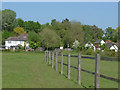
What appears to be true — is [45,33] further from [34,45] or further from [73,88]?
[73,88]

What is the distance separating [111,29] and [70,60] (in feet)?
597

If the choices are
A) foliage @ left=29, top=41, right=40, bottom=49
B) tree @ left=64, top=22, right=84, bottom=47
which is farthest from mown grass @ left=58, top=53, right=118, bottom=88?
tree @ left=64, top=22, right=84, bottom=47

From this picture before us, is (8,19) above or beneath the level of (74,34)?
above

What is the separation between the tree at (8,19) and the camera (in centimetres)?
15238

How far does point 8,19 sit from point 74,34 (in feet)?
143

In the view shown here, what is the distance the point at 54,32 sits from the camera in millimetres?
119125

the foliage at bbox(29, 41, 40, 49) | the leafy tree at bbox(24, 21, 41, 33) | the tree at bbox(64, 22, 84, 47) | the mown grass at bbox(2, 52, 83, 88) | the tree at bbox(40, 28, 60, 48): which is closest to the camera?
the mown grass at bbox(2, 52, 83, 88)

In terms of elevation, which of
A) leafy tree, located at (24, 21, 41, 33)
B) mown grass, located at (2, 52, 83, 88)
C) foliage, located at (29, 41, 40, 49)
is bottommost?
mown grass, located at (2, 52, 83, 88)

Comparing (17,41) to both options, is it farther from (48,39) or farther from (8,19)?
(48,39)

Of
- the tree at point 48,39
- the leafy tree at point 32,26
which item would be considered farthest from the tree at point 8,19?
the tree at point 48,39

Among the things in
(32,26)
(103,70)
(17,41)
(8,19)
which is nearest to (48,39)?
(17,41)

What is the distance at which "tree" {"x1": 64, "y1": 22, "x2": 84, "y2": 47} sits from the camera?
405 ft

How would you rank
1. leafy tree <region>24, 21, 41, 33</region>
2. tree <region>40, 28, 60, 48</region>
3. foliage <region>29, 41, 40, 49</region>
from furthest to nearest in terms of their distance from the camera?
leafy tree <region>24, 21, 41, 33</region> < foliage <region>29, 41, 40, 49</region> < tree <region>40, 28, 60, 48</region>

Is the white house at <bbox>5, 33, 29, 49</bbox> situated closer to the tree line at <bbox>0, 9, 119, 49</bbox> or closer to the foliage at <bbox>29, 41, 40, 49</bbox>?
Answer: the tree line at <bbox>0, 9, 119, 49</bbox>
